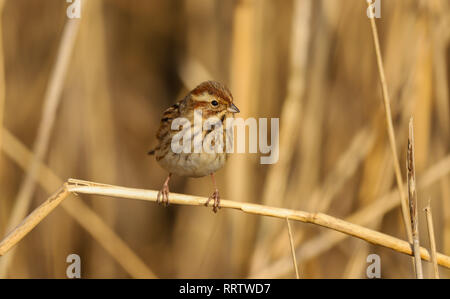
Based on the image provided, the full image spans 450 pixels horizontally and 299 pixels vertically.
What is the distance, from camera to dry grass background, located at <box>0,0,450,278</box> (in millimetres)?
2914

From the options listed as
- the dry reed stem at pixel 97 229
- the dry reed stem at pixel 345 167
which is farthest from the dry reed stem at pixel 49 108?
the dry reed stem at pixel 345 167

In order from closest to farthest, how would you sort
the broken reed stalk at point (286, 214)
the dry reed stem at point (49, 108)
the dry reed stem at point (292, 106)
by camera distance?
1. the broken reed stalk at point (286, 214)
2. the dry reed stem at point (49, 108)
3. the dry reed stem at point (292, 106)

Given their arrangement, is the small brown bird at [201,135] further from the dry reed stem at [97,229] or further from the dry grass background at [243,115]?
the dry reed stem at [97,229]

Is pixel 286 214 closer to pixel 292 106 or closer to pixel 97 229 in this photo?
pixel 292 106

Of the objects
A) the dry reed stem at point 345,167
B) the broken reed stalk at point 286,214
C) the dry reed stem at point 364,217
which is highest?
the dry reed stem at point 345,167

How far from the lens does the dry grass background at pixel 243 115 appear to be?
2.91 metres

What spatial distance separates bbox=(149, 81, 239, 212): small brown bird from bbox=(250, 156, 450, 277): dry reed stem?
691 millimetres

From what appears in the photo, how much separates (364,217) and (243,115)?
0.80 m

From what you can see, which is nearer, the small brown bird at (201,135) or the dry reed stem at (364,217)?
the small brown bird at (201,135)

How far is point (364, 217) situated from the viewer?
281 centimetres

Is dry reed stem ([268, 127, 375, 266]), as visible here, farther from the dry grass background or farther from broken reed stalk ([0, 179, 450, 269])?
broken reed stalk ([0, 179, 450, 269])

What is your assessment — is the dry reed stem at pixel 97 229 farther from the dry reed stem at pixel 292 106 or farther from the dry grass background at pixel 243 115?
the dry reed stem at pixel 292 106

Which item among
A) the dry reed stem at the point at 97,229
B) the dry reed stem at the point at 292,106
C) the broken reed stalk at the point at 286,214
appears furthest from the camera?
the dry reed stem at the point at 97,229

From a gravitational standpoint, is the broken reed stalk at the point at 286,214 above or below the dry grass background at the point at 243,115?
below
